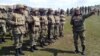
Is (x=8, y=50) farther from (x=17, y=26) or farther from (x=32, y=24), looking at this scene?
(x=17, y=26)

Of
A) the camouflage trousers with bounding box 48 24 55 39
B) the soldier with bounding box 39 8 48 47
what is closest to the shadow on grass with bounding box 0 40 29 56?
the soldier with bounding box 39 8 48 47

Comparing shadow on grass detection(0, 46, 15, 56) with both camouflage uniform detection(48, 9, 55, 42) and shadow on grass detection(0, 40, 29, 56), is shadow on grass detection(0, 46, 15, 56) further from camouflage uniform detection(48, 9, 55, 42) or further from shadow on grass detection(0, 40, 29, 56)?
camouflage uniform detection(48, 9, 55, 42)

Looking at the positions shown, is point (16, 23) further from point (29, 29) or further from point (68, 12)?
point (68, 12)

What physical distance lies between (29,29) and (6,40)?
4.09 m

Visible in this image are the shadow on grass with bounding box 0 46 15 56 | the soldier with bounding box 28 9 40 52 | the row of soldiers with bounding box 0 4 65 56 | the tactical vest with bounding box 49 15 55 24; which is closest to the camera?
the row of soldiers with bounding box 0 4 65 56

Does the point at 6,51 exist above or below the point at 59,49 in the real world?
above

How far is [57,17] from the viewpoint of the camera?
25.5 meters

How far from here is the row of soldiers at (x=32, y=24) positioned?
17844 mm

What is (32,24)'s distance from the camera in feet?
65.7

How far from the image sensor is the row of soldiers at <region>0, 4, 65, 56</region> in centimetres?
1784

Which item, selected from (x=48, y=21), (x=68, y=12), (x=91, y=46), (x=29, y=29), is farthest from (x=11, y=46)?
Answer: (x=68, y=12)

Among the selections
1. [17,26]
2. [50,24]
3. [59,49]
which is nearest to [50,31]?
[50,24]

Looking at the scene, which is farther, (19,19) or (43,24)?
(43,24)

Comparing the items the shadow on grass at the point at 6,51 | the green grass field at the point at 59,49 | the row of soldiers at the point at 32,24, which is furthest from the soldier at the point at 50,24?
the shadow on grass at the point at 6,51
